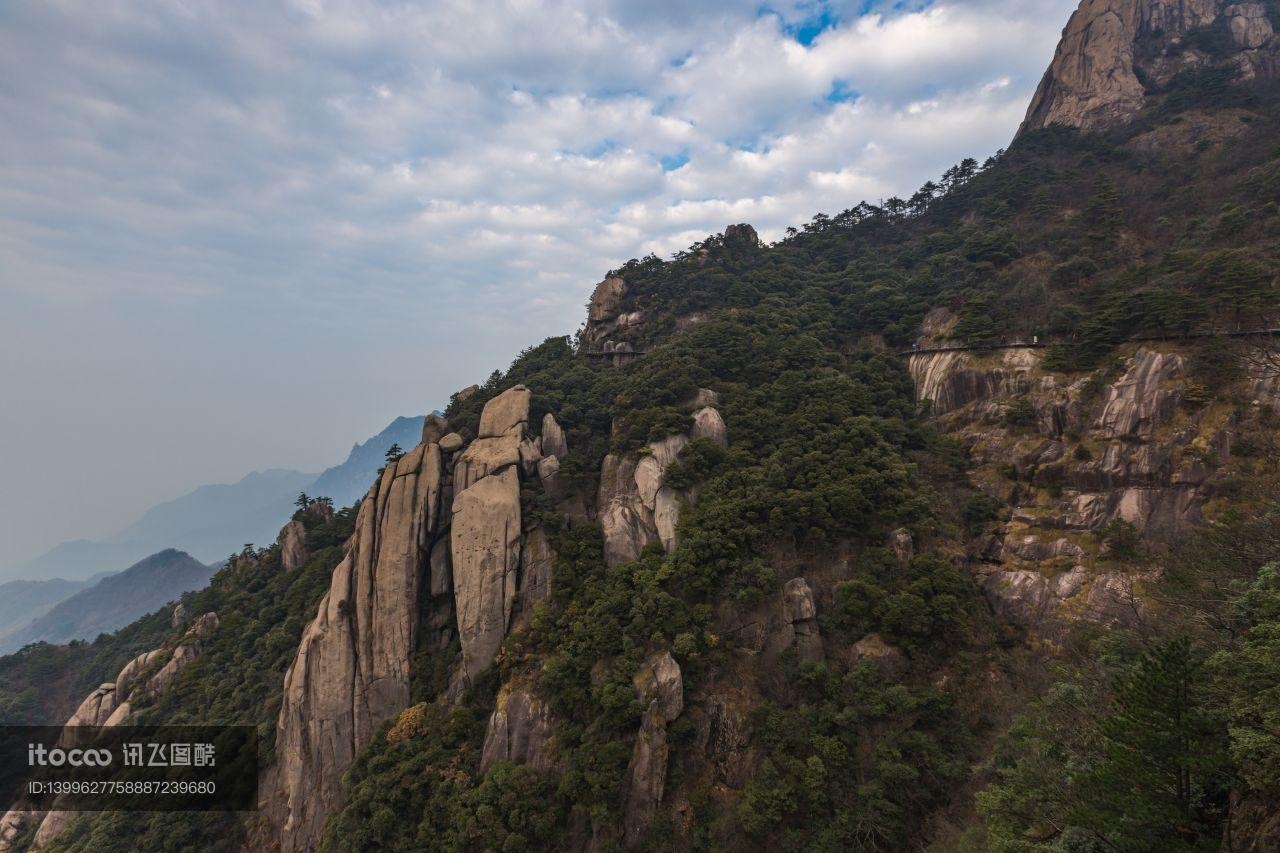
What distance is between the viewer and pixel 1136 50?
56.3 m

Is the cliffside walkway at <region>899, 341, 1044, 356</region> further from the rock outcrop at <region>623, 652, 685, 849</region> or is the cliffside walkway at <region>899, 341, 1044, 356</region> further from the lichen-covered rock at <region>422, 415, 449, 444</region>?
the lichen-covered rock at <region>422, 415, 449, 444</region>

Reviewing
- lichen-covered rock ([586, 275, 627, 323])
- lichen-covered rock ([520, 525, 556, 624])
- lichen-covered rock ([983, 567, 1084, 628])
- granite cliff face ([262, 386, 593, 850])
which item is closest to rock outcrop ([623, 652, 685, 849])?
granite cliff face ([262, 386, 593, 850])

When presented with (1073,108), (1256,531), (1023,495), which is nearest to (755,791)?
(1256,531)

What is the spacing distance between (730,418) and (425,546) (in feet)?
70.6

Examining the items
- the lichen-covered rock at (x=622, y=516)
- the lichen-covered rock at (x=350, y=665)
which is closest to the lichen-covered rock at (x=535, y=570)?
the lichen-covered rock at (x=622, y=516)

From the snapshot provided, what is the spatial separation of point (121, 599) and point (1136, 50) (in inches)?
10240

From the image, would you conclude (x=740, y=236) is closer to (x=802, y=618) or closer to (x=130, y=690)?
(x=802, y=618)

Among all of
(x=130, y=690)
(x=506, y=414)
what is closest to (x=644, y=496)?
(x=506, y=414)

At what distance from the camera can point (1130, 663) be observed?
47.5 ft

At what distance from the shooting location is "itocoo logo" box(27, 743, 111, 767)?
3155 cm

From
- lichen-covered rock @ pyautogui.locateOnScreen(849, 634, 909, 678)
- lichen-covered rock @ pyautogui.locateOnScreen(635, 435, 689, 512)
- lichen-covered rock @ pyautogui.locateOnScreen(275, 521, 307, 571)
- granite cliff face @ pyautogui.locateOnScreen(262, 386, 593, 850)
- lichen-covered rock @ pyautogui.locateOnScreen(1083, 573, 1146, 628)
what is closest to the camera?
lichen-covered rock @ pyautogui.locateOnScreen(1083, 573, 1146, 628)

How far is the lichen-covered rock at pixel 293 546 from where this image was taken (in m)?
39.4

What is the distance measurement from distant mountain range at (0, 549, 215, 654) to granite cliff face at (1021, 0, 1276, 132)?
22982cm

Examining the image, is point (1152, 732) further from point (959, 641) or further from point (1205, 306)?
point (1205, 306)
